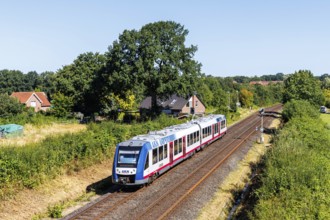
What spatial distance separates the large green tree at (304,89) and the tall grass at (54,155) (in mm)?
35519

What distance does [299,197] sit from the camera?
14133mm

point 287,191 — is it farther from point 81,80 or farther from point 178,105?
point 178,105

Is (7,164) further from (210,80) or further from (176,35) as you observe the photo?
(210,80)

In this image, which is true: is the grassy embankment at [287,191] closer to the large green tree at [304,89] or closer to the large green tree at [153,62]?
the large green tree at [153,62]

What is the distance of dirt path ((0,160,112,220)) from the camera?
57.4 ft

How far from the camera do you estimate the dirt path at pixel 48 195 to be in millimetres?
17500

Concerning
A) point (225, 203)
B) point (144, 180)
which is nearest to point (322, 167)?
point (225, 203)

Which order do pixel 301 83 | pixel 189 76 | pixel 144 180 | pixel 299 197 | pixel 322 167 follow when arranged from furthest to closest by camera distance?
pixel 301 83 → pixel 189 76 → pixel 144 180 → pixel 322 167 → pixel 299 197

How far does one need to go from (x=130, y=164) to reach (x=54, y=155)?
5.00 meters

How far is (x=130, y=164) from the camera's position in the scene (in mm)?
21047

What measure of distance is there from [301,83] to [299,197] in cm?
4667

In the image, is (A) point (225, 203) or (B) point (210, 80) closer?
(A) point (225, 203)

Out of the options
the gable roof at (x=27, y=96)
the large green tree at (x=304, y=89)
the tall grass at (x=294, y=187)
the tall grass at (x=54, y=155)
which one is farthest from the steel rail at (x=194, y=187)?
A: the gable roof at (x=27, y=96)

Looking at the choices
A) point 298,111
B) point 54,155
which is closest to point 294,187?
point 54,155
